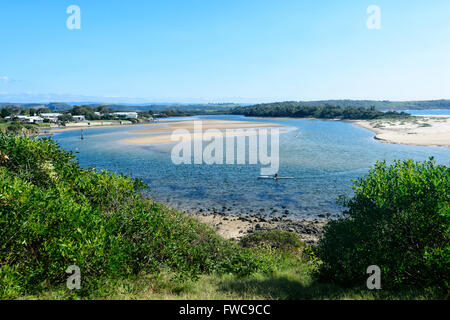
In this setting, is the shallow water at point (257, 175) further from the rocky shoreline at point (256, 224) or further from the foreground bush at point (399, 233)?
the foreground bush at point (399, 233)

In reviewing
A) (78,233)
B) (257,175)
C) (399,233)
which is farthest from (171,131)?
(399,233)

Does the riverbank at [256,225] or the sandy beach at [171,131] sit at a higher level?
the sandy beach at [171,131]

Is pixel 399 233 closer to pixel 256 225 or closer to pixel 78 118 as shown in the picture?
pixel 256 225

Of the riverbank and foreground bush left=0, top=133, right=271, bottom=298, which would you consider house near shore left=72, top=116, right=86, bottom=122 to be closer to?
the riverbank

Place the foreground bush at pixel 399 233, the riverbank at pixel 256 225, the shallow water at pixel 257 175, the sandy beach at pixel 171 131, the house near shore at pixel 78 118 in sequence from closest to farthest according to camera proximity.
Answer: the foreground bush at pixel 399 233 < the riverbank at pixel 256 225 < the shallow water at pixel 257 175 < the sandy beach at pixel 171 131 < the house near shore at pixel 78 118

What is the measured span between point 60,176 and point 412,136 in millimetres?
99957

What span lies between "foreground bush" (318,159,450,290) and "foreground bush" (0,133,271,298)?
5.06 meters

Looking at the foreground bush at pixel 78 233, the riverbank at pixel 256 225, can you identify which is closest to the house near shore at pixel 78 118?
the riverbank at pixel 256 225

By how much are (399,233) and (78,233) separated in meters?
10.7

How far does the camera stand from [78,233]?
9.84 metres

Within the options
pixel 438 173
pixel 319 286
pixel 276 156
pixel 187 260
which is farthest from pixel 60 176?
pixel 276 156

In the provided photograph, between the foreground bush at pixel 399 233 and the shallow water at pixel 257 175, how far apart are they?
63.2 feet

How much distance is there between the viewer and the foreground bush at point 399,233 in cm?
943
